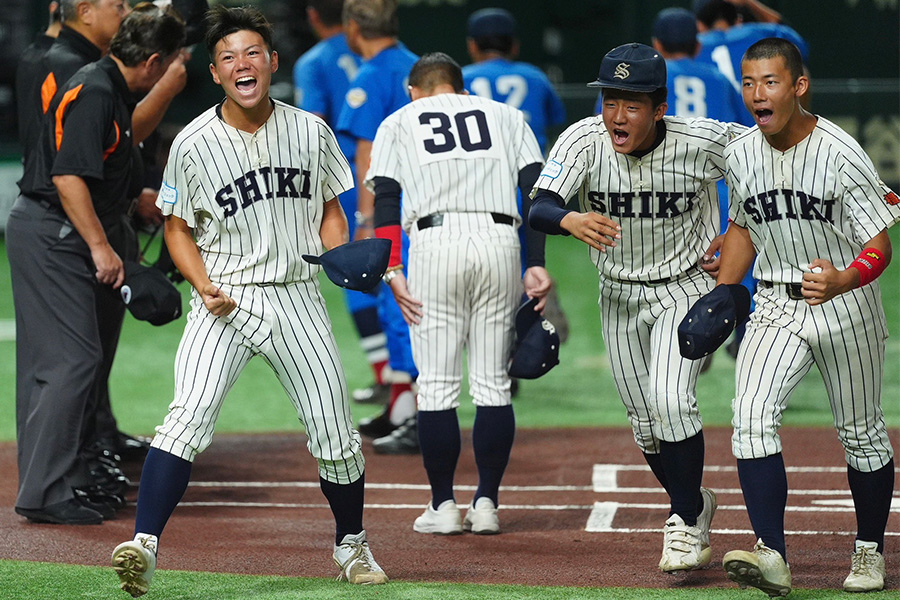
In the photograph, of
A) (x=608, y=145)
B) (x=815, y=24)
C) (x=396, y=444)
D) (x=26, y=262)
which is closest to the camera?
(x=608, y=145)

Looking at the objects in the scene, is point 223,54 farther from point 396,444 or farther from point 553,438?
point 553,438

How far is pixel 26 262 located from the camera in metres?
5.49

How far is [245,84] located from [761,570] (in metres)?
2.23

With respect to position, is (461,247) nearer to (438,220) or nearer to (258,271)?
(438,220)

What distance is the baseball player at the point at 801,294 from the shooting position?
4098 millimetres

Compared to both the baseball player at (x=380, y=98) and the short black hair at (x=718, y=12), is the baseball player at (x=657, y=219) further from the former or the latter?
the short black hair at (x=718, y=12)

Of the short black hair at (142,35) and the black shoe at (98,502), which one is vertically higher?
the short black hair at (142,35)

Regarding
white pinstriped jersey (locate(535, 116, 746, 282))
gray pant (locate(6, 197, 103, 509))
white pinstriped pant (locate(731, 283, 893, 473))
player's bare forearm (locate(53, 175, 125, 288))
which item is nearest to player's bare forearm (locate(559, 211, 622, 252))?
white pinstriped jersey (locate(535, 116, 746, 282))

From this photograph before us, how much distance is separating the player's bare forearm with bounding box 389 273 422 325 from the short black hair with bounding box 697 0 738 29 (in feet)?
13.4

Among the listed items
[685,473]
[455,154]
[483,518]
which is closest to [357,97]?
[455,154]

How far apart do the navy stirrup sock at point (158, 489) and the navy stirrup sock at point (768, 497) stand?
1824 mm

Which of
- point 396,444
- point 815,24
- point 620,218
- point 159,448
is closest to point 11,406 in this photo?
point 396,444

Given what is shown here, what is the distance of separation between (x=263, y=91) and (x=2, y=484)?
2906mm

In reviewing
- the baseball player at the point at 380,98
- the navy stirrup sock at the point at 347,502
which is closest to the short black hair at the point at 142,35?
the baseball player at the point at 380,98
